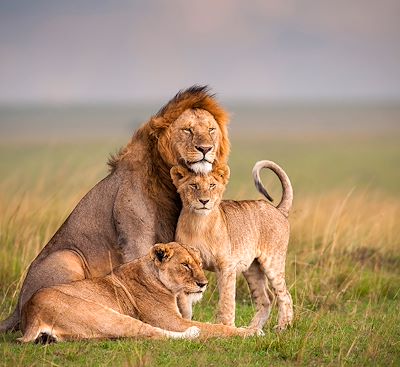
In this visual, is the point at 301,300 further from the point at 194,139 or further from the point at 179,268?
the point at 179,268

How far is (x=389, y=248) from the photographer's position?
1159 centimetres

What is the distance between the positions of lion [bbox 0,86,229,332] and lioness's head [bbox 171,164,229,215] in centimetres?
8

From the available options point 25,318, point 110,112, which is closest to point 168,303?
point 25,318

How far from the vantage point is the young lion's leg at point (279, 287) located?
805 cm

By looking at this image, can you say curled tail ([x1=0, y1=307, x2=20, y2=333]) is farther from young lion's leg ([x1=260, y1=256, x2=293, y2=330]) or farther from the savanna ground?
young lion's leg ([x1=260, y1=256, x2=293, y2=330])

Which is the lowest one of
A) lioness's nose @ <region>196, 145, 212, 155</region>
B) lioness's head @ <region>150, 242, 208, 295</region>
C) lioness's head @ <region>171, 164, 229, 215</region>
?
lioness's head @ <region>150, 242, 208, 295</region>

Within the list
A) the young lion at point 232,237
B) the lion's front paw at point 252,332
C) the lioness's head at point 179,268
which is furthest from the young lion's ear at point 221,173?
the lion's front paw at point 252,332

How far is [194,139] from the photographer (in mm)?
7871

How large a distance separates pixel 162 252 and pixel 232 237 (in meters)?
→ 0.63

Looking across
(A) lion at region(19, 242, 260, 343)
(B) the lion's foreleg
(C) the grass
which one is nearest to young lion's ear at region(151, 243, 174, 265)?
(A) lion at region(19, 242, 260, 343)

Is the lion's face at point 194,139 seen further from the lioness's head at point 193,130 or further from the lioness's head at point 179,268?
the lioness's head at point 179,268

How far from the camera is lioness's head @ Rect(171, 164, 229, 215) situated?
7.60 m

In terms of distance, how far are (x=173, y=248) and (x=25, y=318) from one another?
103 cm

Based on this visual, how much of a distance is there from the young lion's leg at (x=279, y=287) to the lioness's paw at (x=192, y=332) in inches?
37.8
